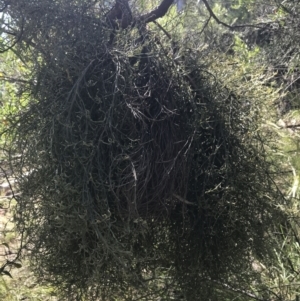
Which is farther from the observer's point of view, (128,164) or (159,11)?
(159,11)

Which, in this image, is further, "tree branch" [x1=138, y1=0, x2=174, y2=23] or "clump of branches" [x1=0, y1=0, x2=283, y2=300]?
"tree branch" [x1=138, y1=0, x2=174, y2=23]

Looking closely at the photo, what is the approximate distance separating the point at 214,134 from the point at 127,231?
0.31 metres

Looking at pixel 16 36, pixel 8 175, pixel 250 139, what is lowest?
pixel 250 139

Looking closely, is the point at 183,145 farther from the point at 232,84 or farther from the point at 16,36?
the point at 16,36

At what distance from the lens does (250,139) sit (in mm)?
1159

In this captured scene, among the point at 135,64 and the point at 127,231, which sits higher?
the point at 135,64

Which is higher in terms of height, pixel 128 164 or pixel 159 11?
pixel 159 11

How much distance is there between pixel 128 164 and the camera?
101cm

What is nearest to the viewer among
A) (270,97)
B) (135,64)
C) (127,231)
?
(127,231)

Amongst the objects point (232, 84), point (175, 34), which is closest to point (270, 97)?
point (232, 84)

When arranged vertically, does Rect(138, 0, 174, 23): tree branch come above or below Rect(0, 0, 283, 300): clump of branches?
above

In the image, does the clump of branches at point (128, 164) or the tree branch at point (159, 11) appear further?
the tree branch at point (159, 11)

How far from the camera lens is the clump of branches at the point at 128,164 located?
1.00 meters

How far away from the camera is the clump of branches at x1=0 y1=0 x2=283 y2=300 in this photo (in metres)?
1.00
